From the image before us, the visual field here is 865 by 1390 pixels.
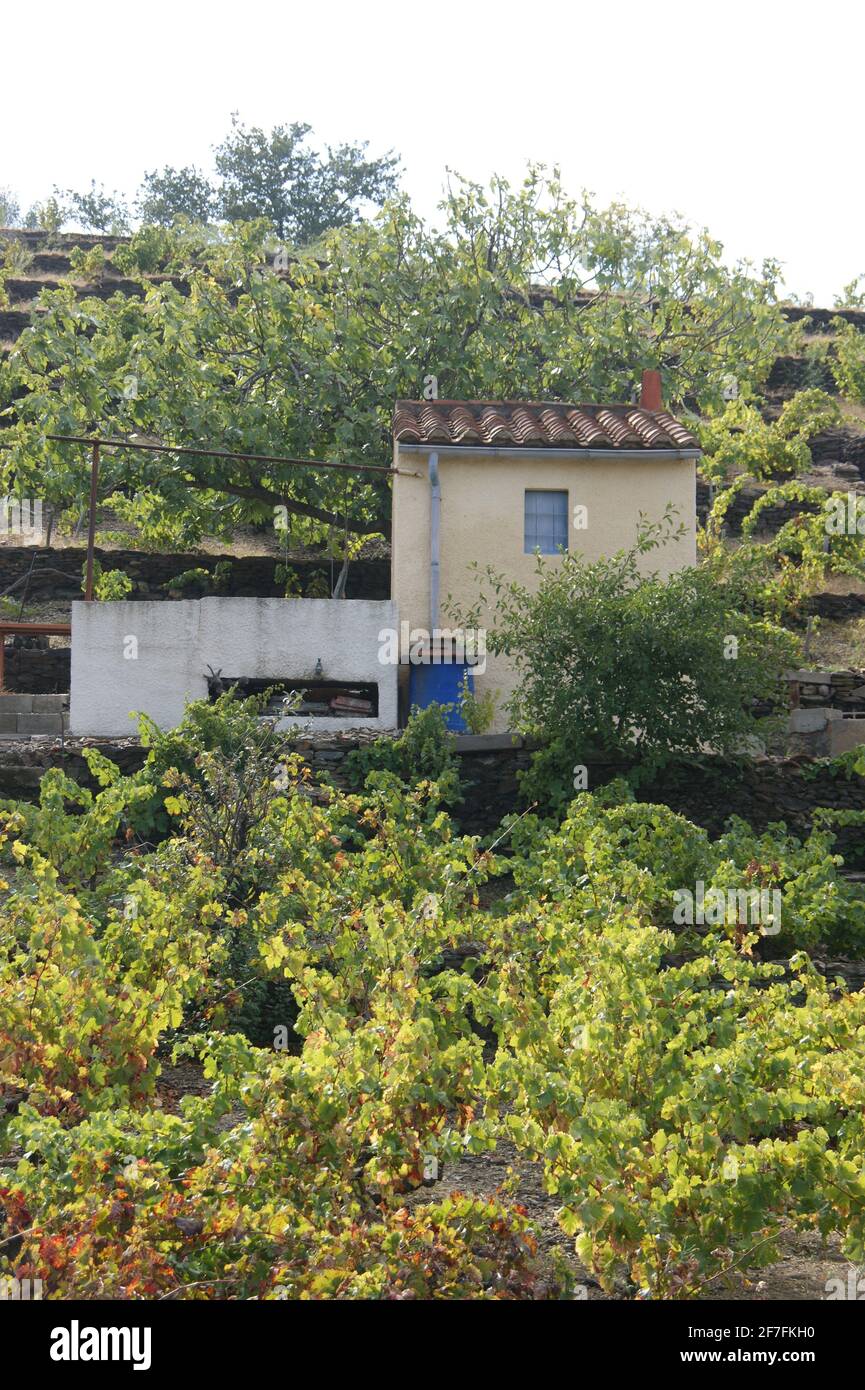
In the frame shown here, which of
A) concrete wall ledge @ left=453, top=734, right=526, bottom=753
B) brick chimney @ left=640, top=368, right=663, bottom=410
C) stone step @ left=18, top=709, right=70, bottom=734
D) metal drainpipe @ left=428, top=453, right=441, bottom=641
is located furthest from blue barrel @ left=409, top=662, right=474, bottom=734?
brick chimney @ left=640, top=368, right=663, bottom=410

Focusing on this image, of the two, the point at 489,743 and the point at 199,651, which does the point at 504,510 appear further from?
the point at 199,651

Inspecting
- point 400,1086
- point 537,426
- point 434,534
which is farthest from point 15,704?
point 400,1086

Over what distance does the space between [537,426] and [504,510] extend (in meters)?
1.50

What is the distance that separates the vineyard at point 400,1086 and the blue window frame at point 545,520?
6997 millimetres

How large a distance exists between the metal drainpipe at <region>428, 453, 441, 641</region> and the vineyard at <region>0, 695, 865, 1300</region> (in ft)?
20.1

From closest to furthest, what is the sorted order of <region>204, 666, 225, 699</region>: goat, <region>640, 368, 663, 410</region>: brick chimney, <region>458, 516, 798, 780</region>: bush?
<region>458, 516, 798, 780</region>: bush, <region>204, 666, 225, 699</region>: goat, <region>640, 368, 663, 410</region>: brick chimney

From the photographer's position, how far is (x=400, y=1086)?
22.9 ft

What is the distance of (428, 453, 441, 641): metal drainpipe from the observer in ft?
59.3

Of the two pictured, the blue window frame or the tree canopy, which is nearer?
the blue window frame

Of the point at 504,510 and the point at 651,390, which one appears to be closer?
the point at 504,510

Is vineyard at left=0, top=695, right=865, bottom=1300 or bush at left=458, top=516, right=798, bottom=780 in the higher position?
bush at left=458, top=516, right=798, bottom=780

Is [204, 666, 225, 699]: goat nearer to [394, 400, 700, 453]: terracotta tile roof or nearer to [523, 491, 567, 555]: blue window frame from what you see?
[394, 400, 700, 453]: terracotta tile roof

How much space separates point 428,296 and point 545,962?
56.1 feet

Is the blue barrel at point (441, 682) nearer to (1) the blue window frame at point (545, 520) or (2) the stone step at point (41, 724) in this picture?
(1) the blue window frame at point (545, 520)
